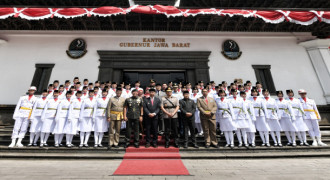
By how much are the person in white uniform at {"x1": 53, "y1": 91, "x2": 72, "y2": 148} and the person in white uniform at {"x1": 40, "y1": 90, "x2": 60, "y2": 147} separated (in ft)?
0.66

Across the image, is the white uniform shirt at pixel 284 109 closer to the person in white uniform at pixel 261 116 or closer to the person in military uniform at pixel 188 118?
the person in white uniform at pixel 261 116

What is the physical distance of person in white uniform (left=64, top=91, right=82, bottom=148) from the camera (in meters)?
5.08

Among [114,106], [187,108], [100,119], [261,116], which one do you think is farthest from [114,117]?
[261,116]

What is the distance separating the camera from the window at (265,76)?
856cm

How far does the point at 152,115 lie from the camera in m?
4.87

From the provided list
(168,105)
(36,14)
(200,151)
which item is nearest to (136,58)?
(168,105)

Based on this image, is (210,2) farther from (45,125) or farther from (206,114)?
(45,125)

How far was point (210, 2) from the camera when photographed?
989 cm

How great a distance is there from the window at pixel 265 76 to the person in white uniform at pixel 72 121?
384 inches

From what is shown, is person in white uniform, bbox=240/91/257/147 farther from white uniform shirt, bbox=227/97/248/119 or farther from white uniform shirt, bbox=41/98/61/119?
white uniform shirt, bbox=41/98/61/119

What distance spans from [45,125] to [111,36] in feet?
20.1

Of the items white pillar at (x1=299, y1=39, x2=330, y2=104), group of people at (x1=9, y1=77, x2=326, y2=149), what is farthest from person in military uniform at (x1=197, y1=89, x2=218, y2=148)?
white pillar at (x1=299, y1=39, x2=330, y2=104)

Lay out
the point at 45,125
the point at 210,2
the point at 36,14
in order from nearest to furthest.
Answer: the point at 45,125 → the point at 36,14 → the point at 210,2

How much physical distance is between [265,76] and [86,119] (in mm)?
10097
